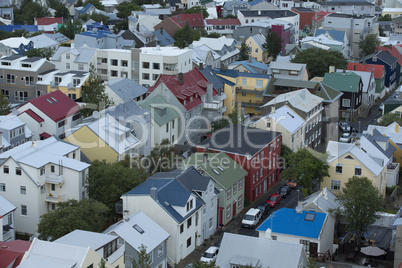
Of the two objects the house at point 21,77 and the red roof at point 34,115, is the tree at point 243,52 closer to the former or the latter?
the house at point 21,77

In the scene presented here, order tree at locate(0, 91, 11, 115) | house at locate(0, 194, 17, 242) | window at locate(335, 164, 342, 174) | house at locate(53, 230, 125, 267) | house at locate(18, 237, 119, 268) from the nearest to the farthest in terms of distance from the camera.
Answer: house at locate(18, 237, 119, 268) < house at locate(53, 230, 125, 267) < house at locate(0, 194, 17, 242) < window at locate(335, 164, 342, 174) < tree at locate(0, 91, 11, 115)

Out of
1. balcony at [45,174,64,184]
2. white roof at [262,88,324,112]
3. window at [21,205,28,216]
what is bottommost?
window at [21,205,28,216]

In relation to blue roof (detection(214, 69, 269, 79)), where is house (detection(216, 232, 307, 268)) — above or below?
below

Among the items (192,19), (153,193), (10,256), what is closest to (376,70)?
(192,19)

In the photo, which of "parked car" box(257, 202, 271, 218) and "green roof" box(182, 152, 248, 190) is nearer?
"green roof" box(182, 152, 248, 190)

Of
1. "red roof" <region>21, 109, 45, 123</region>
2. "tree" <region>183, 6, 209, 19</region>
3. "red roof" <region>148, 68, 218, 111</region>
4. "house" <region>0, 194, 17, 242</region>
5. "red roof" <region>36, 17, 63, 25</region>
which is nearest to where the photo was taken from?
"house" <region>0, 194, 17, 242</region>

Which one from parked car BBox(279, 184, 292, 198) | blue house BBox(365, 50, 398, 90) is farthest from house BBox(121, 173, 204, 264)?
blue house BBox(365, 50, 398, 90)

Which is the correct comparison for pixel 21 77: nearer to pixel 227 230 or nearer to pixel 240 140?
pixel 240 140

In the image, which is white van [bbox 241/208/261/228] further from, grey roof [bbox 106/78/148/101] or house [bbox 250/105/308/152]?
grey roof [bbox 106/78/148/101]

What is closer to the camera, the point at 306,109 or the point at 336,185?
the point at 336,185
